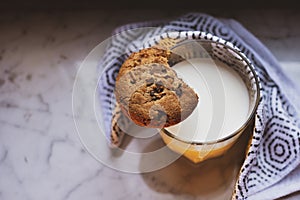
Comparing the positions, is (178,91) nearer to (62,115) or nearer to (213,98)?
(213,98)

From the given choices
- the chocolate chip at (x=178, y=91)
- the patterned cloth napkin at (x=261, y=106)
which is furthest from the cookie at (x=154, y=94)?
the patterned cloth napkin at (x=261, y=106)

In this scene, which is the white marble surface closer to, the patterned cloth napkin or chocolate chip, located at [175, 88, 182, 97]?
the patterned cloth napkin

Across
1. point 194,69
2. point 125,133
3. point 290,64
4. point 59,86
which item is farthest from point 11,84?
point 290,64

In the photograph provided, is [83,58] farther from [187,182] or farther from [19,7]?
[187,182]

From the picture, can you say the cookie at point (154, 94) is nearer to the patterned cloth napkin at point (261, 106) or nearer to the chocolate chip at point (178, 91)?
the chocolate chip at point (178, 91)

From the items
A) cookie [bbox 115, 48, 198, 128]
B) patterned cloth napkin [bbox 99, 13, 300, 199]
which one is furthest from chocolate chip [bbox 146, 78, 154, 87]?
patterned cloth napkin [bbox 99, 13, 300, 199]

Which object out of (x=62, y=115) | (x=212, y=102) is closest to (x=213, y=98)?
(x=212, y=102)
